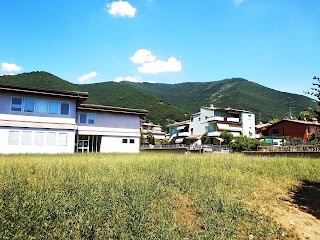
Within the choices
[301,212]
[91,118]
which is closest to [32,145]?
[91,118]

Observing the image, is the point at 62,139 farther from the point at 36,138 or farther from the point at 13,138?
the point at 13,138

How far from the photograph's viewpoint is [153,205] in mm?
8016

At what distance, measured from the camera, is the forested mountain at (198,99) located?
120062 mm

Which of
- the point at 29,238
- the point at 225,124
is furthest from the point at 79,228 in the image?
the point at 225,124

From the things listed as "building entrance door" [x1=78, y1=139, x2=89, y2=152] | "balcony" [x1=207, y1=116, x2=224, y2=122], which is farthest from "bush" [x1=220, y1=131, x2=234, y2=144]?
"building entrance door" [x1=78, y1=139, x2=89, y2=152]

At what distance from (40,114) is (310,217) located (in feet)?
85.6

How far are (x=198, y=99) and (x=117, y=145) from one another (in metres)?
122

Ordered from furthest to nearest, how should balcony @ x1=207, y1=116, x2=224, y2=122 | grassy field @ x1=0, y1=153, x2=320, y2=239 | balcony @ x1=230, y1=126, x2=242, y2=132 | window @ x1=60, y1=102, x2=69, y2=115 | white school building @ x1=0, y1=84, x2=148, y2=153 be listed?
balcony @ x1=230, y1=126, x2=242, y2=132
balcony @ x1=207, y1=116, x2=224, y2=122
window @ x1=60, y1=102, x2=69, y2=115
white school building @ x1=0, y1=84, x2=148, y2=153
grassy field @ x1=0, y1=153, x2=320, y2=239

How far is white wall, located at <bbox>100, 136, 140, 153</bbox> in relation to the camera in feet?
114

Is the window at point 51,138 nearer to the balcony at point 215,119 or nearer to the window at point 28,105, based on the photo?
the window at point 28,105

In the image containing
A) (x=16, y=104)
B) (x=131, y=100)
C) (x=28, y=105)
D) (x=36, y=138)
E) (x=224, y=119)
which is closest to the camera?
(x=16, y=104)

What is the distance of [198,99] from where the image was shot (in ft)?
503

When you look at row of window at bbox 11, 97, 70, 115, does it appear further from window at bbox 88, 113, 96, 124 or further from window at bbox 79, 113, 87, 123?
window at bbox 88, 113, 96, 124

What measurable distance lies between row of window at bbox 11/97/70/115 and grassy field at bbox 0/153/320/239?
689 inches
